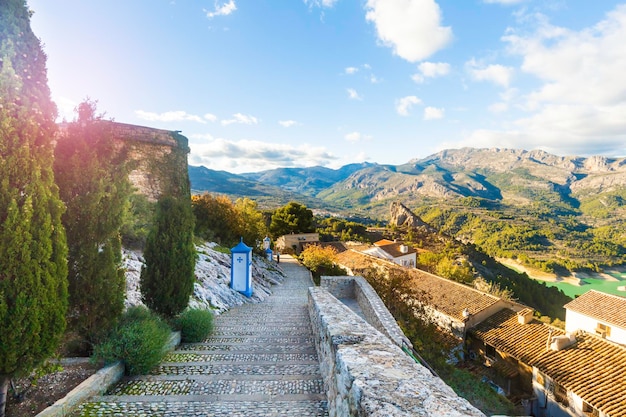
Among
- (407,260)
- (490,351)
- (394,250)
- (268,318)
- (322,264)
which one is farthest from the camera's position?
(407,260)

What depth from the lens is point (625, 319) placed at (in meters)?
17.1

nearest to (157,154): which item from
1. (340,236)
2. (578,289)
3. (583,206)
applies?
(340,236)

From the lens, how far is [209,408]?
323 centimetres

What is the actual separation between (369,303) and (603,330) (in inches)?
720

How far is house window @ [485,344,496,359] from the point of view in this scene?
57.6 feet

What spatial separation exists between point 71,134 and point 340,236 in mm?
48144

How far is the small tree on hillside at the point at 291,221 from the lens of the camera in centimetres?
4034

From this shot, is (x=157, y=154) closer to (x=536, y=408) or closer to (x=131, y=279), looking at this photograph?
(x=131, y=279)

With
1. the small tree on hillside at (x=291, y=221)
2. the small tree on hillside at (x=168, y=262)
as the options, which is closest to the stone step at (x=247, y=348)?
the small tree on hillside at (x=168, y=262)

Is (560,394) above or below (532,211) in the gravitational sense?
below

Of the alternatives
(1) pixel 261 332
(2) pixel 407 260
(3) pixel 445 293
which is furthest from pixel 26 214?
(2) pixel 407 260

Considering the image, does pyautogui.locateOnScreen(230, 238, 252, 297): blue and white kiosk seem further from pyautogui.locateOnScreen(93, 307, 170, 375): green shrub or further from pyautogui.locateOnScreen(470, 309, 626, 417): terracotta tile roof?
pyautogui.locateOnScreen(470, 309, 626, 417): terracotta tile roof

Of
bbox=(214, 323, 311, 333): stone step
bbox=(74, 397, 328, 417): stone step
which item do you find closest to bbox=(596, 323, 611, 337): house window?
bbox=(214, 323, 311, 333): stone step

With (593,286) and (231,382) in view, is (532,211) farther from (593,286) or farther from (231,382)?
(231,382)
